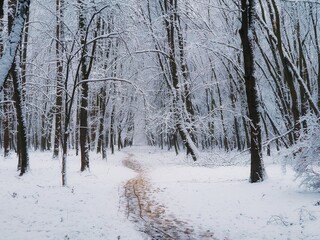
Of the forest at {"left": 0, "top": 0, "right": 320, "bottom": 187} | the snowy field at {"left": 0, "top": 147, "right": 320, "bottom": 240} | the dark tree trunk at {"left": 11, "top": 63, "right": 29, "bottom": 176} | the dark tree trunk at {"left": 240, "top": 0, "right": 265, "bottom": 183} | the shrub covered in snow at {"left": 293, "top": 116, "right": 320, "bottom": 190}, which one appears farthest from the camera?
the dark tree trunk at {"left": 11, "top": 63, "right": 29, "bottom": 176}

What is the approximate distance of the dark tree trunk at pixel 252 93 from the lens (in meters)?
12.6

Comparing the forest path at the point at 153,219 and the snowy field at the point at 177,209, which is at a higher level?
the snowy field at the point at 177,209

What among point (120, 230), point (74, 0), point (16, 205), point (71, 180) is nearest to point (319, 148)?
point (120, 230)

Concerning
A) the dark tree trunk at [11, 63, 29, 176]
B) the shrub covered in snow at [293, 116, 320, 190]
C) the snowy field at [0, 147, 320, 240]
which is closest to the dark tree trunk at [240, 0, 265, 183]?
the snowy field at [0, 147, 320, 240]

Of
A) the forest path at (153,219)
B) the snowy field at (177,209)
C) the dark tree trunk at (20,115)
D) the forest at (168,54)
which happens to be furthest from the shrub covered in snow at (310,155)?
the dark tree trunk at (20,115)

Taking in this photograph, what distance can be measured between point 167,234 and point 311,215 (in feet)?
10.7

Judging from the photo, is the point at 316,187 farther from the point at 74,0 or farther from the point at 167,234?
the point at 74,0

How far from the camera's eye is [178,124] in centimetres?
2408

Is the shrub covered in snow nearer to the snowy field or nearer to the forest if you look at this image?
the forest

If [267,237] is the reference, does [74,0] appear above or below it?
above

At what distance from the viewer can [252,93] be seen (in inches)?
507

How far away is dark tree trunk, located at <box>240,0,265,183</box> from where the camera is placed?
1262cm

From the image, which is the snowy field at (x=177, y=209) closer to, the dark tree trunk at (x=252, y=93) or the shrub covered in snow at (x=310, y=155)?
the shrub covered in snow at (x=310, y=155)

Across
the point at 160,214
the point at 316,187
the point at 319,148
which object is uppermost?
the point at 319,148
